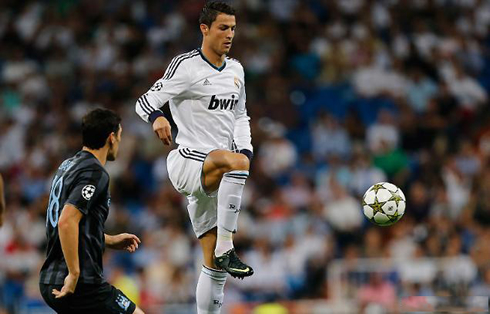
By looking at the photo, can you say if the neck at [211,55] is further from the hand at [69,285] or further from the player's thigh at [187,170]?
the hand at [69,285]

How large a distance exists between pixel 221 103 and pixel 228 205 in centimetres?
84

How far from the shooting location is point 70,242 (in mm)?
6012

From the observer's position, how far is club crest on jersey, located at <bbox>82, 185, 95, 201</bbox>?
6145 millimetres

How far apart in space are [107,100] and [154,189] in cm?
236

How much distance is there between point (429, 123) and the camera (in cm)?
1538

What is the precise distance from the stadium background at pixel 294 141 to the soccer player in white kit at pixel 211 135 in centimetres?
Answer: 548

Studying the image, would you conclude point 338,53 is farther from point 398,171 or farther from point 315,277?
point 315,277

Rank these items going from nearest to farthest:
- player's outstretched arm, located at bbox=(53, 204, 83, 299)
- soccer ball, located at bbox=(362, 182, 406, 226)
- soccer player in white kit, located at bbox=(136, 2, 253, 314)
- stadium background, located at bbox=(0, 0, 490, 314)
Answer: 1. player's outstretched arm, located at bbox=(53, 204, 83, 299)
2. soccer player in white kit, located at bbox=(136, 2, 253, 314)
3. soccer ball, located at bbox=(362, 182, 406, 226)
4. stadium background, located at bbox=(0, 0, 490, 314)

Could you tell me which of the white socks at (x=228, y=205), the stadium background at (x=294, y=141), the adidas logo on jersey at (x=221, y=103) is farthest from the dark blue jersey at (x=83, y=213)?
the stadium background at (x=294, y=141)

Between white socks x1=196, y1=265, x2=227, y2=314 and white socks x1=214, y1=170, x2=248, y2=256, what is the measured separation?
0.32m

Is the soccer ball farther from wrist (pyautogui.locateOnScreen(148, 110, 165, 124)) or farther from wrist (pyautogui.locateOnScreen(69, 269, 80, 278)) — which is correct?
wrist (pyautogui.locateOnScreen(69, 269, 80, 278))

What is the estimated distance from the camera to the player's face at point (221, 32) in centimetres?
707

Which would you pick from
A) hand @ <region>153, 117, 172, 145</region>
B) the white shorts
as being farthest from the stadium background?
hand @ <region>153, 117, 172, 145</region>

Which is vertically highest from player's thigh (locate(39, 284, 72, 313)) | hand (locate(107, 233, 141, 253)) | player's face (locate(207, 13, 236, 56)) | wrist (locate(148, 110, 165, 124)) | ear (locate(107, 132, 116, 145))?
player's face (locate(207, 13, 236, 56))
